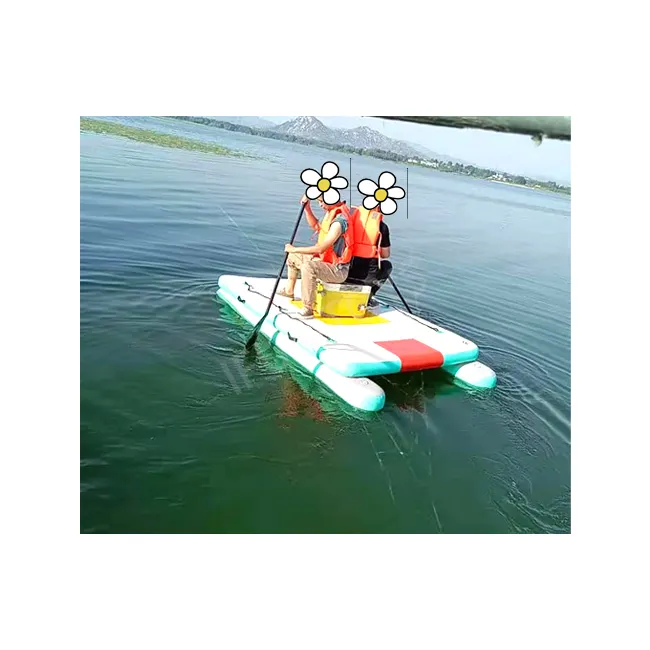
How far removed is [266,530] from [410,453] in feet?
4.12

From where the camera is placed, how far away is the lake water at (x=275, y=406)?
12.1 feet

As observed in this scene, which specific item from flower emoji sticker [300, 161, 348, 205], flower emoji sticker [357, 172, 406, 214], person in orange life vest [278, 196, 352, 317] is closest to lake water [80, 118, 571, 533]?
person in orange life vest [278, 196, 352, 317]

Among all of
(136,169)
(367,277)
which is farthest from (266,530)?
(136,169)

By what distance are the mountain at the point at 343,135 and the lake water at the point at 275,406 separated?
1238 millimetres

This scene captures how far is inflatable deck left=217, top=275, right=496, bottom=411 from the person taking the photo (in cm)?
488

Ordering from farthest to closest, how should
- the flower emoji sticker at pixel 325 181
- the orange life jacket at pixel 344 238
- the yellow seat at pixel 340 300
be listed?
the yellow seat at pixel 340 300, the orange life jacket at pixel 344 238, the flower emoji sticker at pixel 325 181

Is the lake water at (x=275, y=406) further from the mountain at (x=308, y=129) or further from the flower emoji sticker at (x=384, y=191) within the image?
the flower emoji sticker at (x=384, y=191)

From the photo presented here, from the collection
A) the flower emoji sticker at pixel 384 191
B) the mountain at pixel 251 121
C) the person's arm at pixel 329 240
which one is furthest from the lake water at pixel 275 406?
the flower emoji sticker at pixel 384 191

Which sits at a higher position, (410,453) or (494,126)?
(494,126)

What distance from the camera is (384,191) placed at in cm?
551

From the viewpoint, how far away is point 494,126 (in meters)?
4.29

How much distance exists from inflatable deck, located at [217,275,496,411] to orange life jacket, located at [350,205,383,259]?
2.08ft

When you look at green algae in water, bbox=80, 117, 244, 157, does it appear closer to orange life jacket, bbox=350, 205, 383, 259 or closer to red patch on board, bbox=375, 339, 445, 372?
orange life jacket, bbox=350, 205, 383, 259
